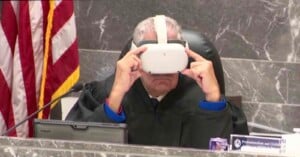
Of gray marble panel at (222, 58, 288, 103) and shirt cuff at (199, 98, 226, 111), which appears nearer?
shirt cuff at (199, 98, 226, 111)

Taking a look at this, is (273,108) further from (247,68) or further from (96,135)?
(96,135)

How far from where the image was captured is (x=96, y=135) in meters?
1.35

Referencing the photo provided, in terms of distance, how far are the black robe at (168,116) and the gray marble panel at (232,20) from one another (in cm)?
99

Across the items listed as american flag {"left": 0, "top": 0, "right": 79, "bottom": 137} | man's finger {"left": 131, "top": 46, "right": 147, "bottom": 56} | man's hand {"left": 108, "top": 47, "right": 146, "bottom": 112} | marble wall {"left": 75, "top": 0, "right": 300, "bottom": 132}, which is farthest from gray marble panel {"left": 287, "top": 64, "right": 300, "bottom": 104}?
man's finger {"left": 131, "top": 46, "right": 147, "bottom": 56}

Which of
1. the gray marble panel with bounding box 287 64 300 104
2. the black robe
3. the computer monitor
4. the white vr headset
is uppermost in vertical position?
the white vr headset

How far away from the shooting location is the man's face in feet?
5.54

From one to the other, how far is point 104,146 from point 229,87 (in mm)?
1739

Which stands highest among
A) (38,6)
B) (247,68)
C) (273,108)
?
(38,6)

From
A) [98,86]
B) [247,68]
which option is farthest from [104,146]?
[247,68]

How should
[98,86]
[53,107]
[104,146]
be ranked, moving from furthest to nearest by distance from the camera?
[53,107]
[98,86]
[104,146]

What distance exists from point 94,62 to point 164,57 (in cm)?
149

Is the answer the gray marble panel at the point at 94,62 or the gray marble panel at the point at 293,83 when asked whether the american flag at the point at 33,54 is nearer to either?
the gray marble panel at the point at 94,62

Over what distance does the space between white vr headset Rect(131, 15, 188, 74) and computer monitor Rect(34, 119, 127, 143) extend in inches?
10.3

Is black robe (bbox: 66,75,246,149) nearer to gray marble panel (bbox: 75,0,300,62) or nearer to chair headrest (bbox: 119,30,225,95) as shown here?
chair headrest (bbox: 119,30,225,95)
